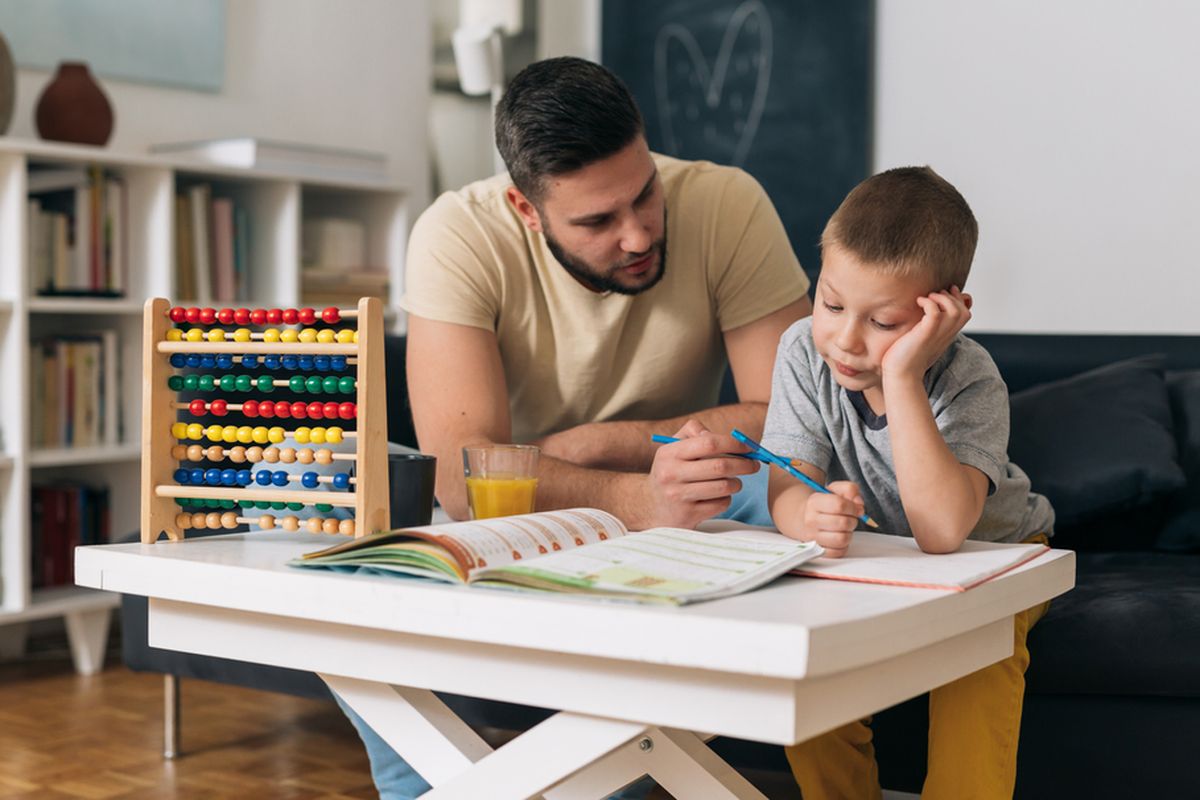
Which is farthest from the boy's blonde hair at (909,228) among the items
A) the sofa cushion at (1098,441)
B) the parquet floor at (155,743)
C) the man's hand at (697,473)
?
the parquet floor at (155,743)

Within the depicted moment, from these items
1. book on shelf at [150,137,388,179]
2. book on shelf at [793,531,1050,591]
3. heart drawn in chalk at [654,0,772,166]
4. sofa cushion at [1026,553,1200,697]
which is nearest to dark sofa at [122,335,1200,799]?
sofa cushion at [1026,553,1200,697]

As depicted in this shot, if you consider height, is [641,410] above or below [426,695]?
above

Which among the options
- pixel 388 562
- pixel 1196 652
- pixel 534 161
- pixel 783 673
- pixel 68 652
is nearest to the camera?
pixel 783 673

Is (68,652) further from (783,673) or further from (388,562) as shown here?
(783,673)

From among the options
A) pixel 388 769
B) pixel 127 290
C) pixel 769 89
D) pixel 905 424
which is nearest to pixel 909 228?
pixel 905 424

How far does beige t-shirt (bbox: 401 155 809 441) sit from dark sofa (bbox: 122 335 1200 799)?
504 mm

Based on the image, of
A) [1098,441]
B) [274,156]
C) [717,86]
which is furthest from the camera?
[717,86]

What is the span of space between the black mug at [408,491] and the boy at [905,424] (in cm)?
38

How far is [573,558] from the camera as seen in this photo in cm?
115

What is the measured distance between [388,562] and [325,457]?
30cm

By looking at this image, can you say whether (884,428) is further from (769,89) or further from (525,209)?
(769,89)

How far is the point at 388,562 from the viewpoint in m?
1.16

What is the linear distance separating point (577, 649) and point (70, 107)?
2693 millimetres

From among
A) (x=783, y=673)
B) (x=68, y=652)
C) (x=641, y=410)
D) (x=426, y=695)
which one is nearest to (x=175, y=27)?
(x=68, y=652)
